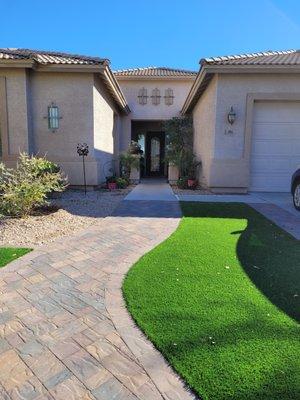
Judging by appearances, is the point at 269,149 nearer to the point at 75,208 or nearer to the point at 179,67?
the point at 75,208

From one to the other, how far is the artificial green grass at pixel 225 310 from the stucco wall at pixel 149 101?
39.4 feet

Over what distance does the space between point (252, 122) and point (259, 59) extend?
1.99 metres

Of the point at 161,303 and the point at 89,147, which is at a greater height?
the point at 89,147

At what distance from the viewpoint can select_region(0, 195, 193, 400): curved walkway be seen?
71.0 inches

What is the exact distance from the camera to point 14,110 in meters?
9.66

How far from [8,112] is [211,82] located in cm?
652

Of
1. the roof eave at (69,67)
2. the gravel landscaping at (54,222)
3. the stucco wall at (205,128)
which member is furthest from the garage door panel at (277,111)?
the gravel landscaping at (54,222)

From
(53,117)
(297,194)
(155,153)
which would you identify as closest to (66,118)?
(53,117)

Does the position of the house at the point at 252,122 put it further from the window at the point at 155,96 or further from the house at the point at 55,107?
the window at the point at 155,96

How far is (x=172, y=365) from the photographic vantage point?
196 cm

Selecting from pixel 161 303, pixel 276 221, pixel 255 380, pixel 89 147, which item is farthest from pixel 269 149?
pixel 255 380

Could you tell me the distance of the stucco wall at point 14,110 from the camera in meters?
9.51

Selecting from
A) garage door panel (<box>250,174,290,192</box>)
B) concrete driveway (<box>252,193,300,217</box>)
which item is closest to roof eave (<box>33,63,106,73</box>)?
garage door panel (<box>250,174,290,192</box>)

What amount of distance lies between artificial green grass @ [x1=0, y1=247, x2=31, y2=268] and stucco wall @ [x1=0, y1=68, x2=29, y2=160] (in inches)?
251
